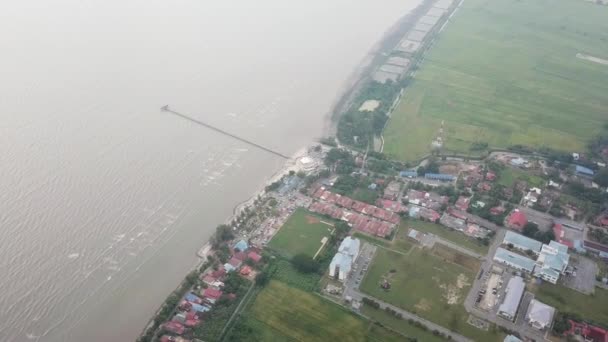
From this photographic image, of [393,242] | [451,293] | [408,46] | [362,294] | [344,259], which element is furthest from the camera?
[408,46]

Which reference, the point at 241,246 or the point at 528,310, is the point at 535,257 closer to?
the point at 528,310

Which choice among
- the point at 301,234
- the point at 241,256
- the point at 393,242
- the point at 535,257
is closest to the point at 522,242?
the point at 535,257

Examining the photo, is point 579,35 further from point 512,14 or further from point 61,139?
point 61,139

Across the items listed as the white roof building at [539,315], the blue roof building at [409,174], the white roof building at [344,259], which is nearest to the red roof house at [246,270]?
the white roof building at [344,259]

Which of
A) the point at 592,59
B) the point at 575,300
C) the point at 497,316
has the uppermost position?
the point at 592,59

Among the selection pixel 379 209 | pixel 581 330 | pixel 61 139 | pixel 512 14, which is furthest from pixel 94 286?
pixel 512 14

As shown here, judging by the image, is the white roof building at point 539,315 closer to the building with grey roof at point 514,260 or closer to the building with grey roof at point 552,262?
the building with grey roof at point 552,262
